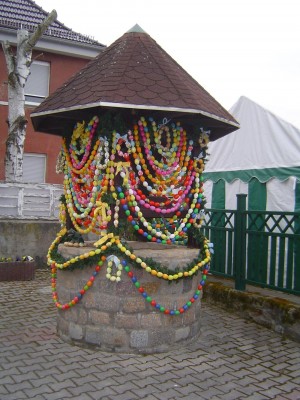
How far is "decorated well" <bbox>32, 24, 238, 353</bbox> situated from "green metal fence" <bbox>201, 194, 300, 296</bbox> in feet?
4.04

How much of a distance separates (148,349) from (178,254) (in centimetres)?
111

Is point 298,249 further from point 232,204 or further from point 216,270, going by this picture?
point 232,204

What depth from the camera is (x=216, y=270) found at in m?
7.73

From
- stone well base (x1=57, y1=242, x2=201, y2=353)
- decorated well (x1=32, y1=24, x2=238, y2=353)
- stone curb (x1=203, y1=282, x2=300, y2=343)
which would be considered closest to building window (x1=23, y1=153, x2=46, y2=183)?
stone curb (x1=203, y1=282, x2=300, y2=343)

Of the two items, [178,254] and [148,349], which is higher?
[178,254]

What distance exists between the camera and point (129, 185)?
16.3 ft

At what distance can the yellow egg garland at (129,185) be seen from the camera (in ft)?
16.2

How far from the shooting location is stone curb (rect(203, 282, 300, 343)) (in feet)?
18.8

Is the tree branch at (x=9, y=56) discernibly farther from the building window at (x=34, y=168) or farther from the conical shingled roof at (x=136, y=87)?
the conical shingled roof at (x=136, y=87)

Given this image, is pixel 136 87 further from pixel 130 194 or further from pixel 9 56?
pixel 9 56

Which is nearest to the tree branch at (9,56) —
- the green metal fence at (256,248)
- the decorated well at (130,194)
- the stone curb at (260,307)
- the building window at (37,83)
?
the building window at (37,83)

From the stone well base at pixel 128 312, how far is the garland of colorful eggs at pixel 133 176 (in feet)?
1.51

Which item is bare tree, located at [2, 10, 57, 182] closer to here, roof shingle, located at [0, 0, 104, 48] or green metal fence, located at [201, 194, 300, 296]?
roof shingle, located at [0, 0, 104, 48]

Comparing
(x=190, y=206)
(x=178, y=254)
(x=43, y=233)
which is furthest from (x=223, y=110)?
(x=43, y=233)
